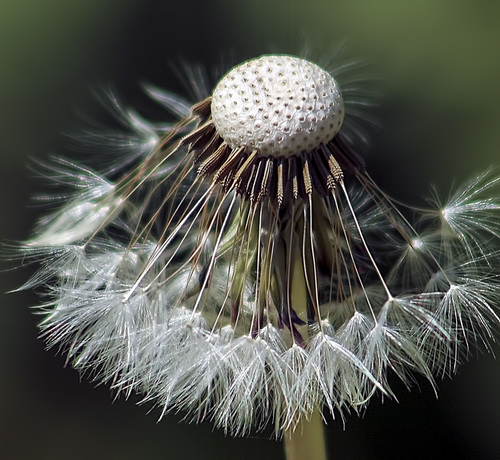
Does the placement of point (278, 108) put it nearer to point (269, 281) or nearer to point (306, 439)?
point (269, 281)

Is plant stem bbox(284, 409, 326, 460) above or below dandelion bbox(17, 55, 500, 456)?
below

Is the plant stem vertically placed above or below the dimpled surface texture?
below

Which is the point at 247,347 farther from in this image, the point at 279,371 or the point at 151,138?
the point at 151,138

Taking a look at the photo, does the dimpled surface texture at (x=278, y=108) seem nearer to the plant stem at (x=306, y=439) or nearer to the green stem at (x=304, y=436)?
the green stem at (x=304, y=436)

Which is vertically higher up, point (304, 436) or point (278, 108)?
point (278, 108)

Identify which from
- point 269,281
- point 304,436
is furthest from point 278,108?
point 304,436

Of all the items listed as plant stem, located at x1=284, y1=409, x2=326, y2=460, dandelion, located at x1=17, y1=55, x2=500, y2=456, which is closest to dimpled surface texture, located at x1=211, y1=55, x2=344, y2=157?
dandelion, located at x1=17, y1=55, x2=500, y2=456

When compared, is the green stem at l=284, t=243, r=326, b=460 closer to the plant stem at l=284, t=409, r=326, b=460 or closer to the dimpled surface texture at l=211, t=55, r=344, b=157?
the plant stem at l=284, t=409, r=326, b=460

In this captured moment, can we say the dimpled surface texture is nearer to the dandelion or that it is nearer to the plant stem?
the dandelion
